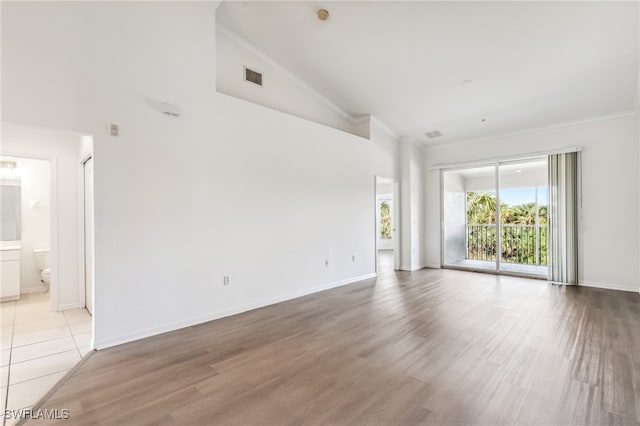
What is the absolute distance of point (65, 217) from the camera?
413 centimetres

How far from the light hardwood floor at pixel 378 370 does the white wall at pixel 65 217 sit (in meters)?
2.00

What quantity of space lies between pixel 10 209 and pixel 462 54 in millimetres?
7296

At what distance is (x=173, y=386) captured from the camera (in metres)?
2.24

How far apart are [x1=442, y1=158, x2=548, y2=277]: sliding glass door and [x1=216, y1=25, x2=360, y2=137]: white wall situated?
3746mm

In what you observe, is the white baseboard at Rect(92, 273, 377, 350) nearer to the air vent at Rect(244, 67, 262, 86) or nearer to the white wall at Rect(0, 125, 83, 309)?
the white wall at Rect(0, 125, 83, 309)

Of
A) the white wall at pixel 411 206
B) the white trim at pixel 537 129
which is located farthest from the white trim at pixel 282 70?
the white trim at pixel 537 129

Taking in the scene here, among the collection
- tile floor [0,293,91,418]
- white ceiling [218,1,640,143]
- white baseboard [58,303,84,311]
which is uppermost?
white ceiling [218,1,640,143]

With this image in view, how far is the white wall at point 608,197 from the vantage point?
4.85 metres

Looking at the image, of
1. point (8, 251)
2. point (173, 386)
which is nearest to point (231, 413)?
point (173, 386)

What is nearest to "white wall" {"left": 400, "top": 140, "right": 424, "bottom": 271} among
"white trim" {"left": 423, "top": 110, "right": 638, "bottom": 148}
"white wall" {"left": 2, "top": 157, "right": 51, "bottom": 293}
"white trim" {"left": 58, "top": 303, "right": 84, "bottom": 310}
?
"white trim" {"left": 423, "top": 110, "right": 638, "bottom": 148}

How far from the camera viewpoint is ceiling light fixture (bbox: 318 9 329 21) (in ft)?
11.5

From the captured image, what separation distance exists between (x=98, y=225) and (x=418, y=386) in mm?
3250

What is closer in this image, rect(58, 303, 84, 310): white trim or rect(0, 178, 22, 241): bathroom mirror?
rect(58, 303, 84, 310): white trim

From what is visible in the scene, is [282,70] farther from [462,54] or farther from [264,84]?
[462,54]
